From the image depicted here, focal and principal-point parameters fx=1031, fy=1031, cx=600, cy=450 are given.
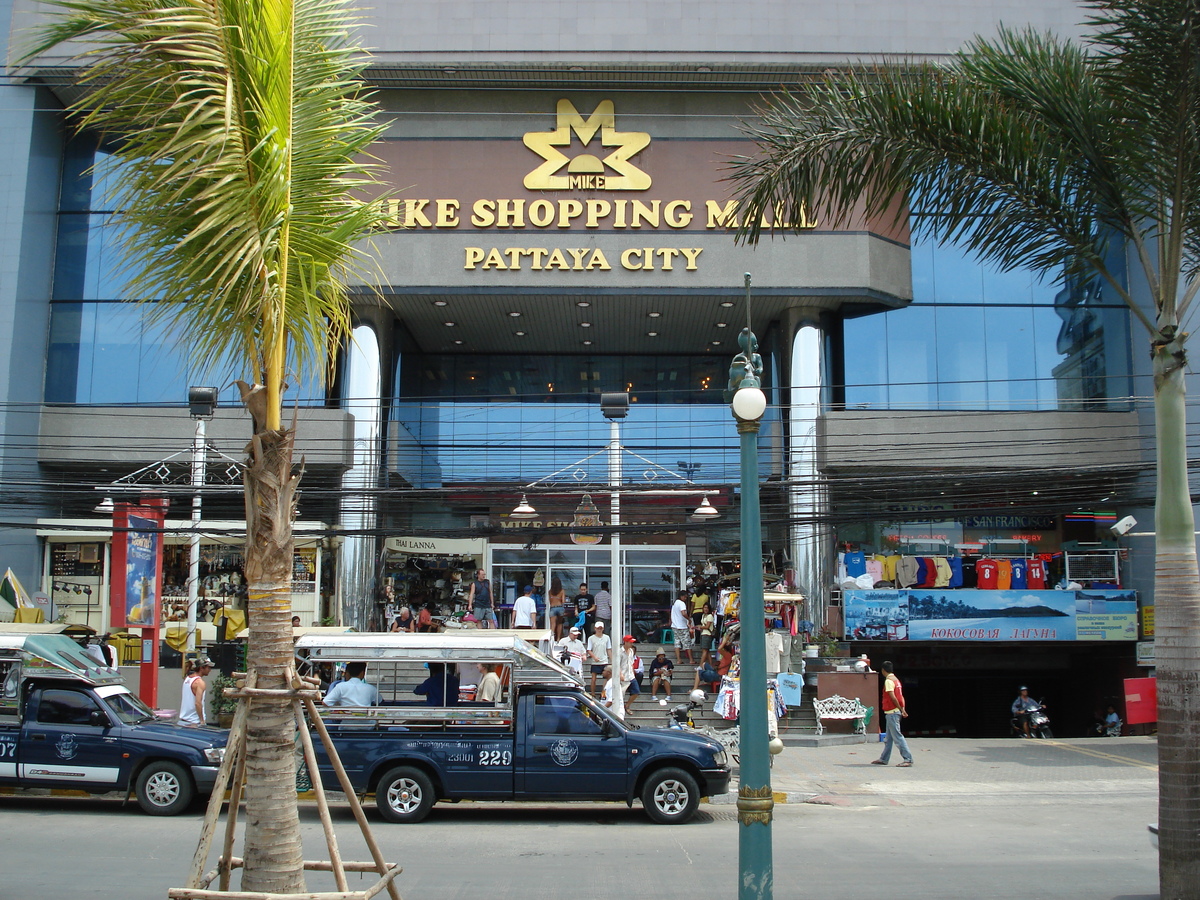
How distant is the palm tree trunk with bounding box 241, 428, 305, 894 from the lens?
542 centimetres

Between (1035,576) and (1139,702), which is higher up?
(1035,576)

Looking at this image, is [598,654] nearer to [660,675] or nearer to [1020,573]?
[660,675]

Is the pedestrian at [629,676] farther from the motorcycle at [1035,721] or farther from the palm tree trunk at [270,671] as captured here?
the palm tree trunk at [270,671]

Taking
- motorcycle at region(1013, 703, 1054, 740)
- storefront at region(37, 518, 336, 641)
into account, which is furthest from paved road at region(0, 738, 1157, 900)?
storefront at region(37, 518, 336, 641)

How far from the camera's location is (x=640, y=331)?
30.3 meters

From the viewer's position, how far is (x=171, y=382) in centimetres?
2831

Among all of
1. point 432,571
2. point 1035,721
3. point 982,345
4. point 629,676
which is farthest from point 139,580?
point 982,345

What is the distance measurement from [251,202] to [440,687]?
375 inches

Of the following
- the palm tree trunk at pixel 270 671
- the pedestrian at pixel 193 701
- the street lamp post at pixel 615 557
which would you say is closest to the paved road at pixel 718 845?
the pedestrian at pixel 193 701

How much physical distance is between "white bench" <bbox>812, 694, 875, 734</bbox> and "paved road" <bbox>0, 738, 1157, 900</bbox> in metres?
4.47

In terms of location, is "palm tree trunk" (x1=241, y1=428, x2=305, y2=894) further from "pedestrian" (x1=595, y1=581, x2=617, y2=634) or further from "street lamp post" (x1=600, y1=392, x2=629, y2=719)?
"pedestrian" (x1=595, y1=581, x2=617, y2=634)

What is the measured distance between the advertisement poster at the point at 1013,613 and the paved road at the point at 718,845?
27.7 feet

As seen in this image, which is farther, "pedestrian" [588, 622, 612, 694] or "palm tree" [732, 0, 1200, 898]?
"pedestrian" [588, 622, 612, 694]

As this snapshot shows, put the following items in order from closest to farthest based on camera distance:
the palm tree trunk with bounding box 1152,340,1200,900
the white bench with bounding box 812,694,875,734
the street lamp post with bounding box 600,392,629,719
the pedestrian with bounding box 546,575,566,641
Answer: the palm tree trunk with bounding box 1152,340,1200,900
the street lamp post with bounding box 600,392,629,719
the white bench with bounding box 812,694,875,734
the pedestrian with bounding box 546,575,566,641
